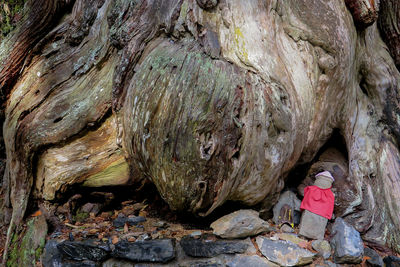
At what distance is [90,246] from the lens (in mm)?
2812

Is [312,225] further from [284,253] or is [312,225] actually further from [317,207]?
[284,253]

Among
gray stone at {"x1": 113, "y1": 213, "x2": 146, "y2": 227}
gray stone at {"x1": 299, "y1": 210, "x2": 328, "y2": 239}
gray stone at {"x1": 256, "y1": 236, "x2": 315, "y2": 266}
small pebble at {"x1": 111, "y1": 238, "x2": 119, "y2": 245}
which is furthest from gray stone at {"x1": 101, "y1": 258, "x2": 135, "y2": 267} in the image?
gray stone at {"x1": 299, "y1": 210, "x2": 328, "y2": 239}

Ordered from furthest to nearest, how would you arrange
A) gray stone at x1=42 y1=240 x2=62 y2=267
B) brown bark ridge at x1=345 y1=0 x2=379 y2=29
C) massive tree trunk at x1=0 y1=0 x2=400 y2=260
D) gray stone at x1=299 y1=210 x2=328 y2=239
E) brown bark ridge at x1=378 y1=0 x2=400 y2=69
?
brown bark ridge at x1=378 y1=0 x2=400 y2=69, brown bark ridge at x1=345 y1=0 x2=379 y2=29, gray stone at x1=299 y1=210 x2=328 y2=239, gray stone at x1=42 y1=240 x2=62 y2=267, massive tree trunk at x1=0 y1=0 x2=400 y2=260

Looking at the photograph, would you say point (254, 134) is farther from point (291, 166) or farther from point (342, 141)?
point (342, 141)

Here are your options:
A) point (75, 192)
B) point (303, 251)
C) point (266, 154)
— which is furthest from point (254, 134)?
point (75, 192)

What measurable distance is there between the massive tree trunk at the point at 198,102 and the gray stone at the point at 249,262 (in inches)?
18.3

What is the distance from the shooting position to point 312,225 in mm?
3080

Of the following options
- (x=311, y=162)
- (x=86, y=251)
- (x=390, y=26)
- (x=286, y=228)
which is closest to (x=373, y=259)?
(x=286, y=228)

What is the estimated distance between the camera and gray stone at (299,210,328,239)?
305 centimetres

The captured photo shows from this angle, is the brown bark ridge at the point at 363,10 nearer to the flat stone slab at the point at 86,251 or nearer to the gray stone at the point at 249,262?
the gray stone at the point at 249,262

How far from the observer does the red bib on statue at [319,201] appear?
3.13m

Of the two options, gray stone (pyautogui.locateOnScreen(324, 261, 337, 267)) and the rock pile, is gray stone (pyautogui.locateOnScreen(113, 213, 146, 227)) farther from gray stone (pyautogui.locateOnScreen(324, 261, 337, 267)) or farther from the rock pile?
gray stone (pyautogui.locateOnScreen(324, 261, 337, 267))

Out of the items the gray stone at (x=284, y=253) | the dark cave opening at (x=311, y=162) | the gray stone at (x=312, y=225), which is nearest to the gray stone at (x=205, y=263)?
the gray stone at (x=284, y=253)

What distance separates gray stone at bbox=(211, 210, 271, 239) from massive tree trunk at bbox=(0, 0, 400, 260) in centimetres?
14
